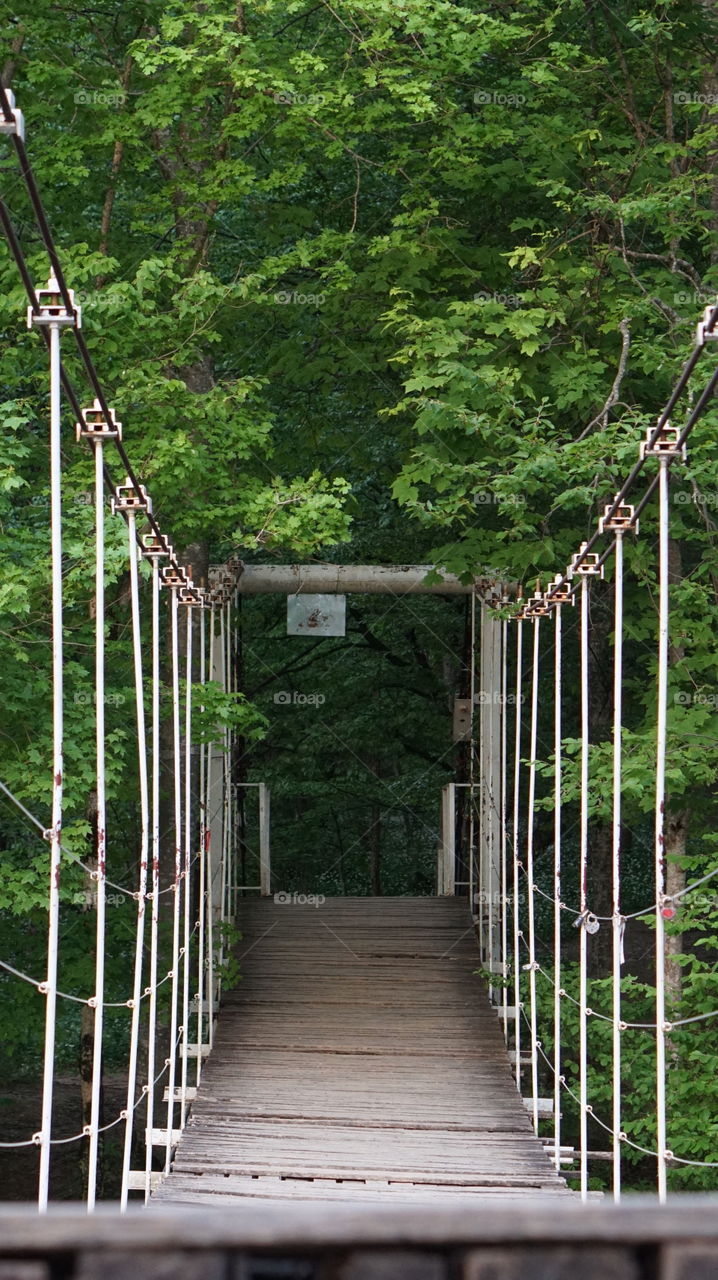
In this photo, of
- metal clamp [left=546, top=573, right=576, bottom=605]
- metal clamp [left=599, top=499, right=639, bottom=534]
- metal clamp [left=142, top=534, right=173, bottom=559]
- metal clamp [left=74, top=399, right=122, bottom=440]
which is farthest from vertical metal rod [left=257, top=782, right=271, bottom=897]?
metal clamp [left=74, top=399, right=122, bottom=440]

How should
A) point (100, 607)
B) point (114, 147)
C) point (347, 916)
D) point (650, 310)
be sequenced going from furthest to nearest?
point (347, 916) < point (114, 147) < point (650, 310) < point (100, 607)

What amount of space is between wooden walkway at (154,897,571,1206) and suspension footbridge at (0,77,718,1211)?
15 mm

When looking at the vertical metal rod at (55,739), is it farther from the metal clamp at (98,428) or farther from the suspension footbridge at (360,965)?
the metal clamp at (98,428)

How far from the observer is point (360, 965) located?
29.1ft

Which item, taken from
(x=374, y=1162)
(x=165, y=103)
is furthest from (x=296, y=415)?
(x=374, y=1162)

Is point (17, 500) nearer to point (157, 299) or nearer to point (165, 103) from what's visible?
point (157, 299)

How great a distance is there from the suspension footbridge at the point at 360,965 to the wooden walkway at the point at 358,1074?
0.05ft

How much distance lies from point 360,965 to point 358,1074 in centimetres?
152

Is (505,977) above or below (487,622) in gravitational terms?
below

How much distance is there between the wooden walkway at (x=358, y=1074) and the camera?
6070mm

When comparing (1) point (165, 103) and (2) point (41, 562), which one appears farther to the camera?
(1) point (165, 103)

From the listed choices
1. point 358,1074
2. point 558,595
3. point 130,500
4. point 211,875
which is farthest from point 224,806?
point 130,500

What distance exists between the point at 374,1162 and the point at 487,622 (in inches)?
138

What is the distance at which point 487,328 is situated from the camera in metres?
7.91
